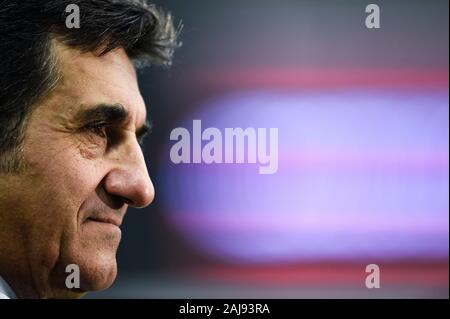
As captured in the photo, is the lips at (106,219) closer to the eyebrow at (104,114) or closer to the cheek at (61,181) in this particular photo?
the cheek at (61,181)

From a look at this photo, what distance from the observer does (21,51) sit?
140cm

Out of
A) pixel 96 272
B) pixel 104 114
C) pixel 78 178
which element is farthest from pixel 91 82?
pixel 96 272

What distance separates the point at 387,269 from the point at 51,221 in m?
0.97

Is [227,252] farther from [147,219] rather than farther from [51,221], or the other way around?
[51,221]

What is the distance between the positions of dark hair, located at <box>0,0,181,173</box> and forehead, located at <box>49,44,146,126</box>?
0.02 meters

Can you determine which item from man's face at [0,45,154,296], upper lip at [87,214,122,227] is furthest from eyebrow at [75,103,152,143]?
upper lip at [87,214,122,227]

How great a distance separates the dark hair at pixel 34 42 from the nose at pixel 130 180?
0.20 metres

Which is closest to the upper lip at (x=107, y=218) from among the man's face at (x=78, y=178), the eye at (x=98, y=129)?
the man's face at (x=78, y=178)

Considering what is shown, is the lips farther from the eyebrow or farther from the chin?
the eyebrow

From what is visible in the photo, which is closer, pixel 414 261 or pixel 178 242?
pixel 178 242

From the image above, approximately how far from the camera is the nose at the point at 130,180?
1.45 meters
